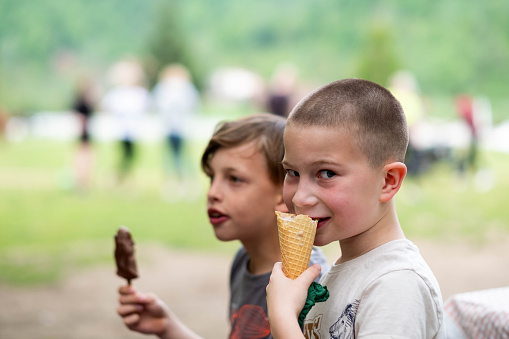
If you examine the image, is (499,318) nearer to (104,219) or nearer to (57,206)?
(104,219)

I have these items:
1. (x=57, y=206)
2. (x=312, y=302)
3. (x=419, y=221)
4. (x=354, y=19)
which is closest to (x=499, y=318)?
(x=312, y=302)

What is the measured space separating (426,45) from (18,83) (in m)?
6.72

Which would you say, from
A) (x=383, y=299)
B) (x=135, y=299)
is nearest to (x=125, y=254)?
(x=135, y=299)

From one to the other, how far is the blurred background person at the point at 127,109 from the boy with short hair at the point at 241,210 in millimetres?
8077

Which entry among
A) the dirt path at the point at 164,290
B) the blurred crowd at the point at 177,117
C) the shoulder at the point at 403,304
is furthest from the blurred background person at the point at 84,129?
the shoulder at the point at 403,304

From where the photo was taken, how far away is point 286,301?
4.15 ft

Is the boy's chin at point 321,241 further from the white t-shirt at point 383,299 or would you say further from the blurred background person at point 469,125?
the blurred background person at point 469,125

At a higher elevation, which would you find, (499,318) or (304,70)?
(304,70)

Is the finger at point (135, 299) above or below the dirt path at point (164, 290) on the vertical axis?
above

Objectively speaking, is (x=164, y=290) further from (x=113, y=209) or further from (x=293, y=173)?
(x=293, y=173)

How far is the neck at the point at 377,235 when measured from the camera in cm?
138

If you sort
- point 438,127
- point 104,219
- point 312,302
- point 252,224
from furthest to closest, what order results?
point 438,127 → point 104,219 → point 252,224 → point 312,302

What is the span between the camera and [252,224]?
2078 mm

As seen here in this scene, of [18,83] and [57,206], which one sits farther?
[18,83]
